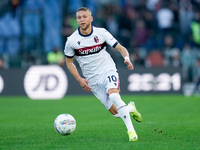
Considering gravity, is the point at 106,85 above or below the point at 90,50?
below

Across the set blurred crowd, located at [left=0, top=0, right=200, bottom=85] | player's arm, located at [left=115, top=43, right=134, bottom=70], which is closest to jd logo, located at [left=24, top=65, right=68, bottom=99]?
blurred crowd, located at [left=0, top=0, right=200, bottom=85]

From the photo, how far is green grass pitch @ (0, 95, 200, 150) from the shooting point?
26.1ft

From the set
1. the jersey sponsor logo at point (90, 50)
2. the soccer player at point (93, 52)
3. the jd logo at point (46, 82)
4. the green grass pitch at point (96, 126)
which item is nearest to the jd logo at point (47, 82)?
the jd logo at point (46, 82)

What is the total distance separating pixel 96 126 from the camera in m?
11.1

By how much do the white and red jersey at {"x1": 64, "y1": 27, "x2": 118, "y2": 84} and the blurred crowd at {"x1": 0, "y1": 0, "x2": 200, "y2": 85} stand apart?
534 inches

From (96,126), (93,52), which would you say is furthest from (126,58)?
(96,126)

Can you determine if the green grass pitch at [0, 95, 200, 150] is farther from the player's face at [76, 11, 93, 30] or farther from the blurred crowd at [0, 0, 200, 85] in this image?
the blurred crowd at [0, 0, 200, 85]

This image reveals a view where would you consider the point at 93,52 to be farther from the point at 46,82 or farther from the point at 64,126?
the point at 46,82

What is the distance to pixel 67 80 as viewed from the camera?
812 inches

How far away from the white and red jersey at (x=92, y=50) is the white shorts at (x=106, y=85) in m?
0.11

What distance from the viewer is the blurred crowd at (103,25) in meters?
23.0

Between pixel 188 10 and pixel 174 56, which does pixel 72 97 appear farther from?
pixel 188 10

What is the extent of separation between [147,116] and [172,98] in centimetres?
614

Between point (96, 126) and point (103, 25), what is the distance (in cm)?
1237
